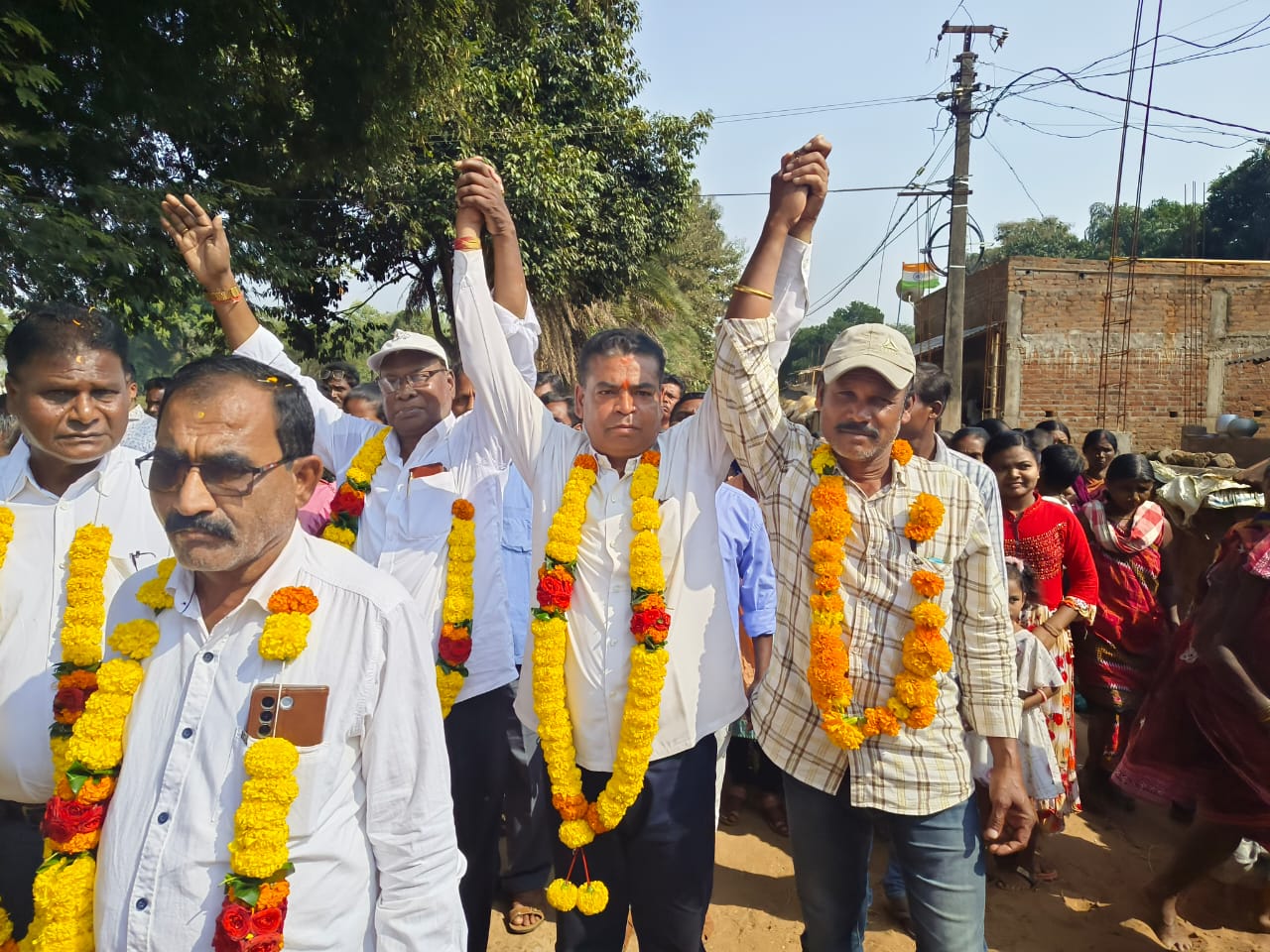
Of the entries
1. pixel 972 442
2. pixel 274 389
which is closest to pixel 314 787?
pixel 274 389

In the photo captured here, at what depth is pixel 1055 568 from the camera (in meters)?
3.81

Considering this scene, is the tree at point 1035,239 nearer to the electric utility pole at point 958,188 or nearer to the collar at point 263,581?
the electric utility pole at point 958,188

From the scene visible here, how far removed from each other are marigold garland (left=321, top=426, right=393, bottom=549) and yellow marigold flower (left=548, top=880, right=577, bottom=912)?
4.70ft

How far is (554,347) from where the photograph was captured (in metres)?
13.6

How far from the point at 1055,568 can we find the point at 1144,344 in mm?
15009

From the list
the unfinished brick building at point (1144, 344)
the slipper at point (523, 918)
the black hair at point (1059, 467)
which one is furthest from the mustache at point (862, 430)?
the unfinished brick building at point (1144, 344)

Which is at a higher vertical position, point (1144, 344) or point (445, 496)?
point (1144, 344)

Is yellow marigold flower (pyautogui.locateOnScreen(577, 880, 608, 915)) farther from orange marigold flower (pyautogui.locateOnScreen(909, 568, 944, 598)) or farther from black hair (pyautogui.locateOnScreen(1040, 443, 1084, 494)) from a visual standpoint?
black hair (pyautogui.locateOnScreen(1040, 443, 1084, 494))

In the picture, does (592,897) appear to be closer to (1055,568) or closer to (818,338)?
(1055,568)

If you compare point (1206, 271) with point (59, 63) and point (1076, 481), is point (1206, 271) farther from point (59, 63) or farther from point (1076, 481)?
point (59, 63)

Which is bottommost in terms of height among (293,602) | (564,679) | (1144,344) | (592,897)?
(592,897)

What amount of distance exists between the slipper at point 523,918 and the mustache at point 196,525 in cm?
266

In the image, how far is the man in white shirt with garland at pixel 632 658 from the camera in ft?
7.84

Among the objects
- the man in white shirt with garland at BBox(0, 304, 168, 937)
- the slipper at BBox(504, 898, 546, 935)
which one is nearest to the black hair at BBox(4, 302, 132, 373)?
the man in white shirt with garland at BBox(0, 304, 168, 937)
